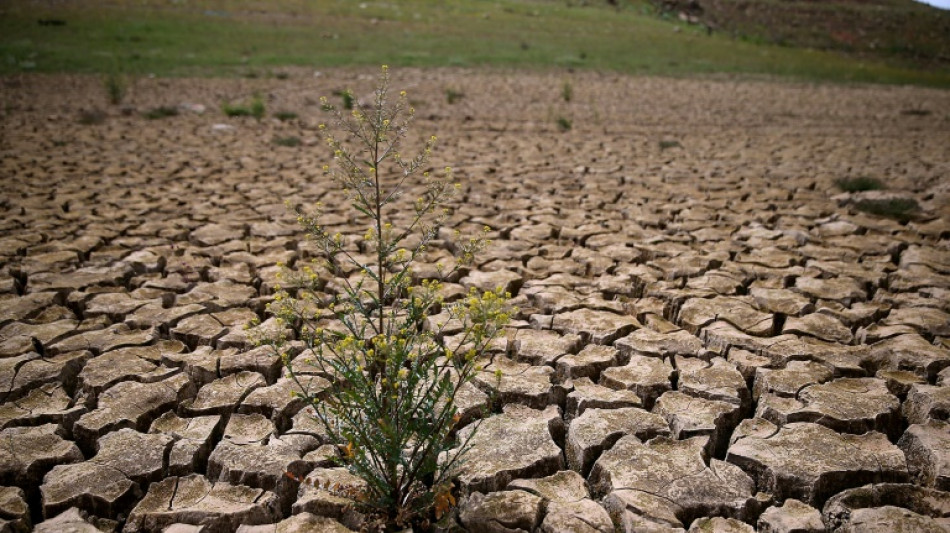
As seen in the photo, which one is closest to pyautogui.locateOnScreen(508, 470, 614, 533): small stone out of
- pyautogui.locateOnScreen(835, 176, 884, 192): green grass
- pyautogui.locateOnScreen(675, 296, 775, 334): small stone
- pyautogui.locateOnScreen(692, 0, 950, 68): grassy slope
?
pyautogui.locateOnScreen(675, 296, 775, 334): small stone

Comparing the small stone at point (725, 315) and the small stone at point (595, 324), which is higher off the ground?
the small stone at point (725, 315)

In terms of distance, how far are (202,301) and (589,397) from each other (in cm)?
235

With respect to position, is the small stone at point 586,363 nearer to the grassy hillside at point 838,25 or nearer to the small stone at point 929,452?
the small stone at point 929,452

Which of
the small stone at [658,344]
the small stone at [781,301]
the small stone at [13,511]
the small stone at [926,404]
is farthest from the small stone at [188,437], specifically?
the small stone at [781,301]

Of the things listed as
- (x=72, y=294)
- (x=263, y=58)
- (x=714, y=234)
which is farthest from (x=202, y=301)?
(x=263, y=58)

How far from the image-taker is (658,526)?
2100 millimetres

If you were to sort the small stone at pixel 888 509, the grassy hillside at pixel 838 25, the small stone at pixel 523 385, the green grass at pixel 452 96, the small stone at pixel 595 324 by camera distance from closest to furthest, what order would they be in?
1. the small stone at pixel 888 509
2. the small stone at pixel 523 385
3. the small stone at pixel 595 324
4. the green grass at pixel 452 96
5. the grassy hillside at pixel 838 25

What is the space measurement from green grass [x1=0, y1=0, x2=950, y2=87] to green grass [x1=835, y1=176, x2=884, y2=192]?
12307 millimetres

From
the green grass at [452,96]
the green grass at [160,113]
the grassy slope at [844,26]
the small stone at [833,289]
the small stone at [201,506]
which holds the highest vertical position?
the grassy slope at [844,26]

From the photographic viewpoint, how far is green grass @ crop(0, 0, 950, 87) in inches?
658

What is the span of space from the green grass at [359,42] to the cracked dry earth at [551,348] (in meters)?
10.1

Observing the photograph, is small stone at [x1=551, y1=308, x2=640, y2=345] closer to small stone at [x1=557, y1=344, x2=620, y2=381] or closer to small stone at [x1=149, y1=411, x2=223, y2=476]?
small stone at [x1=557, y1=344, x2=620, y2=381]

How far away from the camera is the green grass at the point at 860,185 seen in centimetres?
633

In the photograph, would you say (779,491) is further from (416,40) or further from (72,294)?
(416,40)
